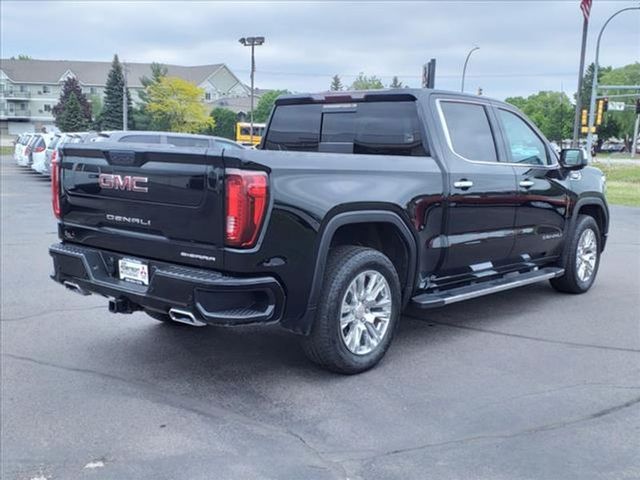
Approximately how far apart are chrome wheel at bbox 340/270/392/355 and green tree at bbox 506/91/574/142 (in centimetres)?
7365

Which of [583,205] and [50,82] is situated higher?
[50,82]

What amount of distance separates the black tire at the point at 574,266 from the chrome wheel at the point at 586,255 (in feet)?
0.11

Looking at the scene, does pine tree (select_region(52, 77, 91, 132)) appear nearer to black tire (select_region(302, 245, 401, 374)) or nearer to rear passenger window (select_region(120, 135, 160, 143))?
rear passenger window (select_region(120, 135, 160, 143))

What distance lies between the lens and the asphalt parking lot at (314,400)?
11.0 ft

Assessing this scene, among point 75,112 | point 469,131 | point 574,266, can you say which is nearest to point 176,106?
point 75,112

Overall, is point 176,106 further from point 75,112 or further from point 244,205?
point 244,205

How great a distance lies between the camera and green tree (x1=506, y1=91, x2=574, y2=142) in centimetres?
7781

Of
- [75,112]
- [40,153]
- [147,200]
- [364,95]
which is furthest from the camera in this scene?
[75,112]

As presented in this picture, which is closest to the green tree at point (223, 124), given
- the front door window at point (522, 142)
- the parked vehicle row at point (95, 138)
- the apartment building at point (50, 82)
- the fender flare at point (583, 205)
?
the apartment building at point (50, 82)

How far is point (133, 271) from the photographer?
4.26 m

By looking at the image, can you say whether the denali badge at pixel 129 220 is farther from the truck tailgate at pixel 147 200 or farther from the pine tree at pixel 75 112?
the pine tree at pixel 75 112

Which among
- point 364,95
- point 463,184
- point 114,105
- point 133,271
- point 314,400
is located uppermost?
point 114,105

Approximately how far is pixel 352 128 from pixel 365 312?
5.82ft

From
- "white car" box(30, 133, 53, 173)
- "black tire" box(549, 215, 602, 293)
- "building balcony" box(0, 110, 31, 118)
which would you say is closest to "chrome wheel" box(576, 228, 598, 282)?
"black tire" box(549, 215, 602, 293)
